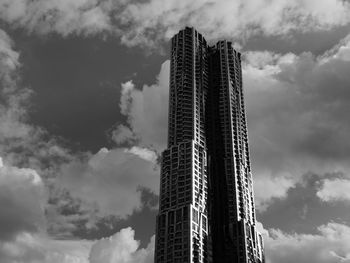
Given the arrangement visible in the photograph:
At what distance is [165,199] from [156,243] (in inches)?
803

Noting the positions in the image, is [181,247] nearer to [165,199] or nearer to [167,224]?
[167,224]

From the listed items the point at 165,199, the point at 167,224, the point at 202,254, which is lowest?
the point at 202,254

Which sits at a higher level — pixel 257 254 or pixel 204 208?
pixel 204 208

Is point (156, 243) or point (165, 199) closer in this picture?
point (156, 243)

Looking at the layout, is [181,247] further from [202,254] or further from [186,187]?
[186,187]

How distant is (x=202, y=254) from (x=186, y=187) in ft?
97.0

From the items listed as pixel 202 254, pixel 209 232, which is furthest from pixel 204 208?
pixel 202 254

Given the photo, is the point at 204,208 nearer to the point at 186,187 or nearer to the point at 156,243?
the point at 186,187

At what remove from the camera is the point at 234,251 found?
19675 cm

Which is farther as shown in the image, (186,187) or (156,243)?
(186,187)

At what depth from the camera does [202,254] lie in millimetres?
181875

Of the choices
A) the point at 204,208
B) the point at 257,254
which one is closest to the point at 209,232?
the point at 204,208

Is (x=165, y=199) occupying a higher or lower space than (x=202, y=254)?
higher

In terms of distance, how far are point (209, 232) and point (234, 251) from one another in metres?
12.8
